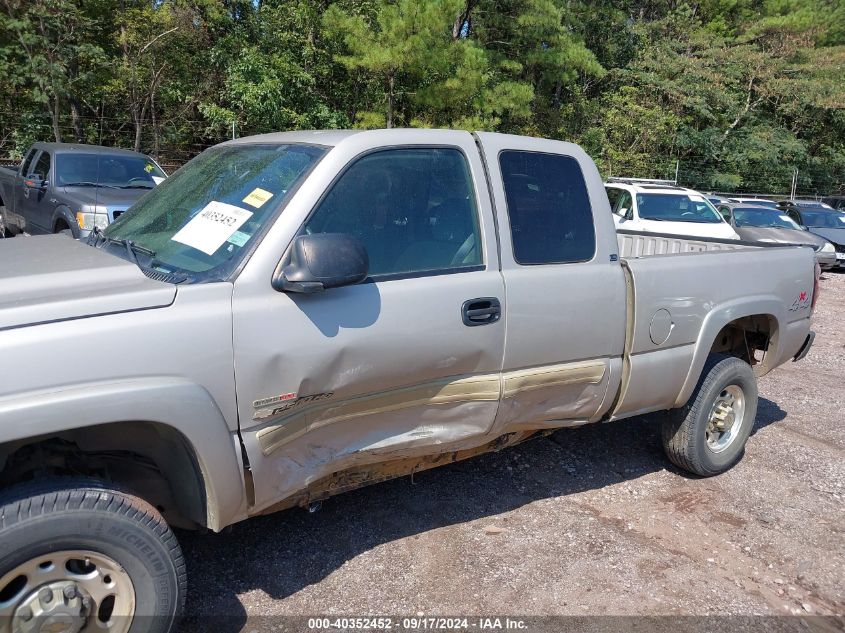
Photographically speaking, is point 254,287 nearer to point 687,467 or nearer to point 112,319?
point 112,319

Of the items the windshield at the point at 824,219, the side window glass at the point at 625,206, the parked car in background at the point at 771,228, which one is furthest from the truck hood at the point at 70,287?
the windshield at the point at 824,219

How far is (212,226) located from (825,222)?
1813cm

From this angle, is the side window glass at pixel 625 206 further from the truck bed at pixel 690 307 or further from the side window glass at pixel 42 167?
the side window glass at pixel 42 167

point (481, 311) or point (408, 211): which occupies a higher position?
point (408, 211)

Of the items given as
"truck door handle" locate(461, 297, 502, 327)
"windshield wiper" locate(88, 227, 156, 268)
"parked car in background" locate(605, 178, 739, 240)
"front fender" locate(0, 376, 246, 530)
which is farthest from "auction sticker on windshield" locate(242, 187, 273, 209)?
"parked car in background" locate(605, 178, 739, 240)

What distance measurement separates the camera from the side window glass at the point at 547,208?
11.2 feet

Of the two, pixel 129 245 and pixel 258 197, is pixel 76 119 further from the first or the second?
pixel 258 197

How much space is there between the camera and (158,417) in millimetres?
2330

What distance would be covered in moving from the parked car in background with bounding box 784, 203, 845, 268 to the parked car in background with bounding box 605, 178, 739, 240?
406cm

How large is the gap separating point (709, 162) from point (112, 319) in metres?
30.1

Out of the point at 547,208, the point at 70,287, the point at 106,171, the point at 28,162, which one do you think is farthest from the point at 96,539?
the point at 28,162

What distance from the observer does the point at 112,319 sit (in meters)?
2.30

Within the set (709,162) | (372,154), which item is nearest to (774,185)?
(709,162)

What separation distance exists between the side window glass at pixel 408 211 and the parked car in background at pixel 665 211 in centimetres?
1032
